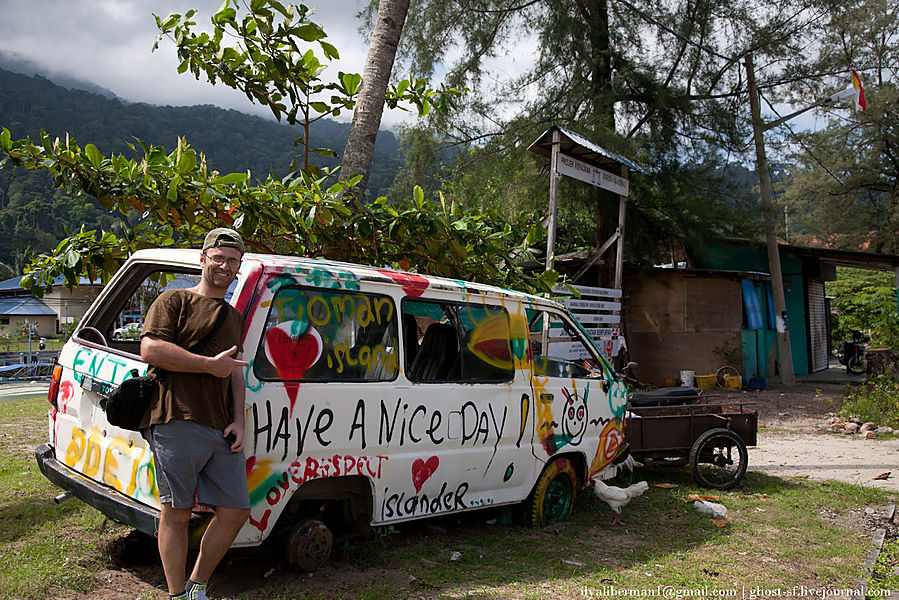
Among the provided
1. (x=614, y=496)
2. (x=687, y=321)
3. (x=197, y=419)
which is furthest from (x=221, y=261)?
(x=687, y=321)

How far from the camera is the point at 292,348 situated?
375 cm

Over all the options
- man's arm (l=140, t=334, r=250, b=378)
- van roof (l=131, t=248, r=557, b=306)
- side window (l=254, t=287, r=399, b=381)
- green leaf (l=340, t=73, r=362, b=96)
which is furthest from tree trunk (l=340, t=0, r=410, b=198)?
man's arm (l=140, t=334, r=250, b=378)

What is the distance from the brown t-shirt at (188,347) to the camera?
3158 mm

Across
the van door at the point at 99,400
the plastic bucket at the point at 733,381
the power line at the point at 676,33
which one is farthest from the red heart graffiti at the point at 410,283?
the plastic bucket at the point at 733,381

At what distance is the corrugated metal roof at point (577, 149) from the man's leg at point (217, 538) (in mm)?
8255

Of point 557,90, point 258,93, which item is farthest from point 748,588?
point 557,90

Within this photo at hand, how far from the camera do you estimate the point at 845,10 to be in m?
14.5

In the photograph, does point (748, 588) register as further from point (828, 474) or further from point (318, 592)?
point (828, 474)

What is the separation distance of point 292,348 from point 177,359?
74 cm

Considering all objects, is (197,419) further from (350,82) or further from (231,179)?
(350,82)

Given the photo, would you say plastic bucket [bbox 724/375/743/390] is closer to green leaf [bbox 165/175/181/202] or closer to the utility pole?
the utility pole

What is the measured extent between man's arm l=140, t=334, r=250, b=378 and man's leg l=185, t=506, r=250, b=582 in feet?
2.26

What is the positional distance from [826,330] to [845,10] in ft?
44.0

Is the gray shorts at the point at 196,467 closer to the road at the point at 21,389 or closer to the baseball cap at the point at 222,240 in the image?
the baseball cap at the point at 222,240
